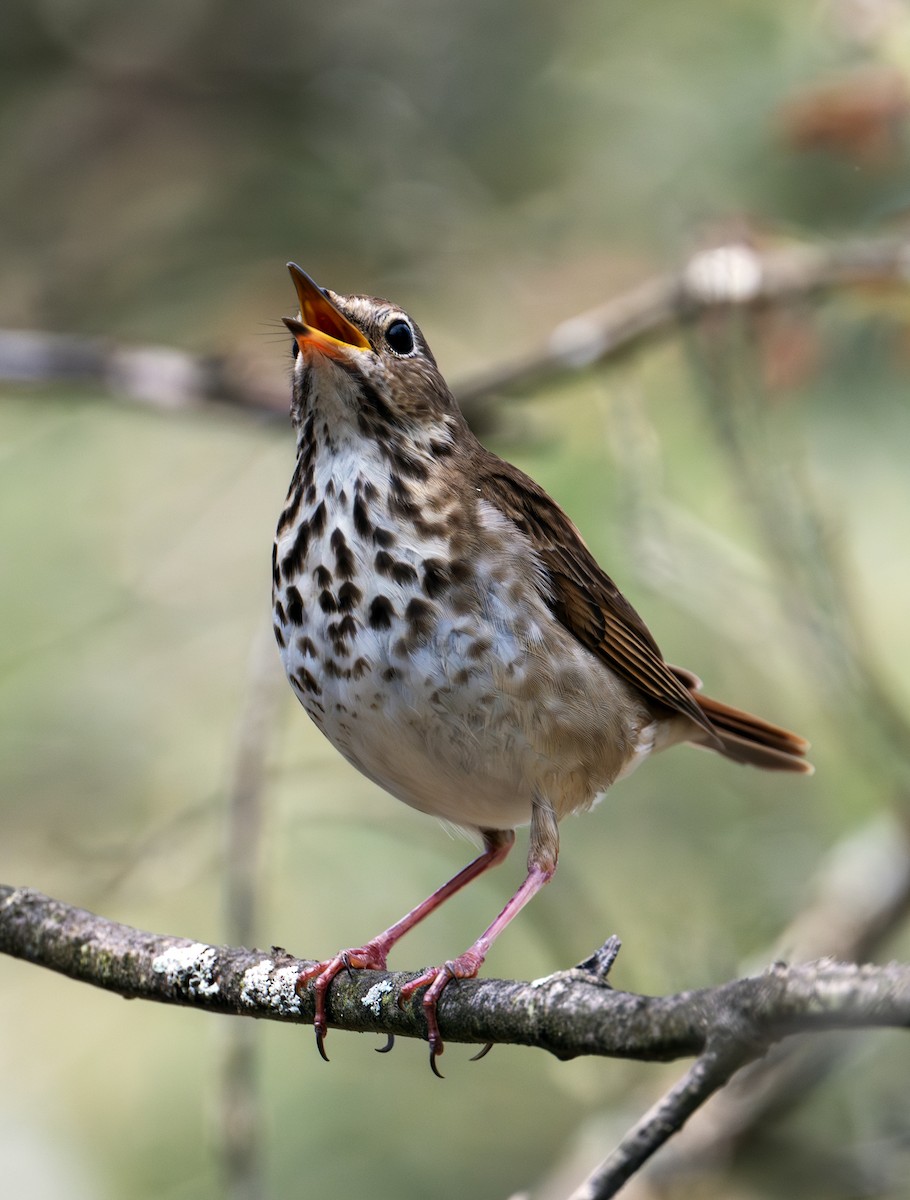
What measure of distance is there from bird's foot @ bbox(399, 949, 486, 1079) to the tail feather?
2.01m

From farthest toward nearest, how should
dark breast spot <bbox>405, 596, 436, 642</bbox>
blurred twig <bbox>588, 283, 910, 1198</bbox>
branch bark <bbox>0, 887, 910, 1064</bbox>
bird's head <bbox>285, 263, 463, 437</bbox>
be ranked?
blurred twig <bbox>588, 283, 910, 1198</bbox>, bird's head <bbox>285, 263, 463, 437</bbox>, dark breast spot <bbox>405, 596, 436, 642</bbox>, branch bark <bbox>0, 887, 910, 1064</bbox>

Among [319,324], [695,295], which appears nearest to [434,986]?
[319,324]

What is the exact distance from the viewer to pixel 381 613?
4312 millimetres

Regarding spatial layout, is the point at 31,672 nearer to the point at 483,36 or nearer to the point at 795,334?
the point at 795,334

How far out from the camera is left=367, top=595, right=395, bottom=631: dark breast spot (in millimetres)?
4305

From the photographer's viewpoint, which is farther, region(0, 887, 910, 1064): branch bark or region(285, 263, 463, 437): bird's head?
region(285, 263, 463, 437): bird's head

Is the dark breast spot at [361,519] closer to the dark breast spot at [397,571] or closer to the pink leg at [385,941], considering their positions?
the dark breast spot at [397,571]

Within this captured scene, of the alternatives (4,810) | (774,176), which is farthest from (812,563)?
(4,810)

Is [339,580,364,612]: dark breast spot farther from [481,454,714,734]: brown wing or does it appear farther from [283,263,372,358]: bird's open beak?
[283,263,372,358]: bird's open beak

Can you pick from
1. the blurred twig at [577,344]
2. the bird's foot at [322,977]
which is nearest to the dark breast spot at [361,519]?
the bird's foot at [322,977]

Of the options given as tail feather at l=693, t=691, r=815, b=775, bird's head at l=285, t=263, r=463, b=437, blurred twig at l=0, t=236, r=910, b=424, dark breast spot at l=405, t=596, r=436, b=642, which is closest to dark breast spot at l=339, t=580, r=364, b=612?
dark breast spot at l=405, t=596, r=436, b=642

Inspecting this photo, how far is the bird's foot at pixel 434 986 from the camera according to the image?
3600 millimetres

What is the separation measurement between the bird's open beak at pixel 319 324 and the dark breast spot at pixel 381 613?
80 centimetres

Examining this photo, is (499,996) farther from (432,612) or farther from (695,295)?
(695,295)
